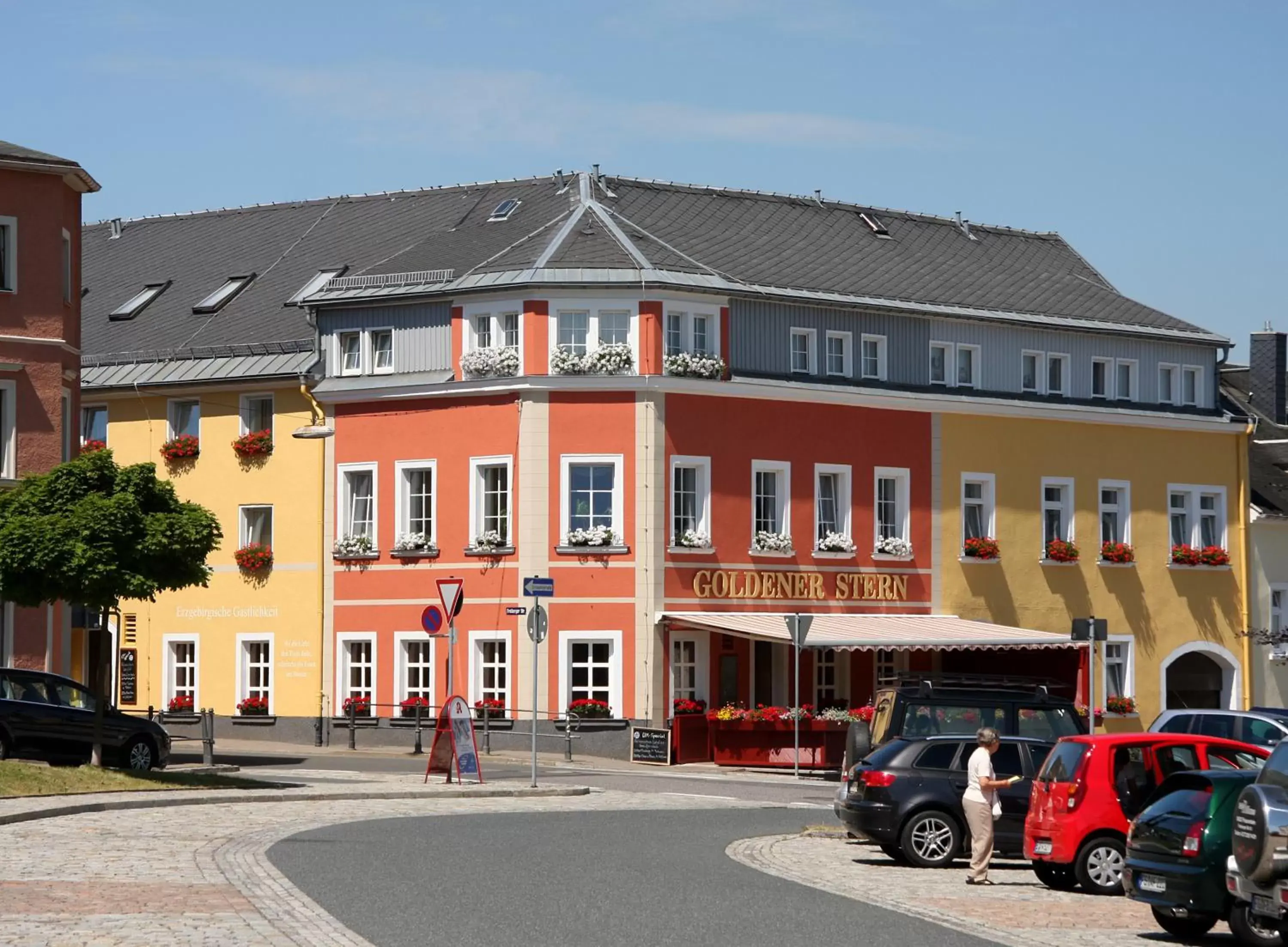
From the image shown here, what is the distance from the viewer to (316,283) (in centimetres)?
5269

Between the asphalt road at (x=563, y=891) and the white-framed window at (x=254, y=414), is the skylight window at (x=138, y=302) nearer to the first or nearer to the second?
the white-framed window at (x=254, y=414)

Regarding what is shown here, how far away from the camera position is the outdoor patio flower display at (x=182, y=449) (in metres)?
52.8

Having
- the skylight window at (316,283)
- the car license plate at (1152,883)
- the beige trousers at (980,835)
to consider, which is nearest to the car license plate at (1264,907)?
the car license plate at (1152,883)

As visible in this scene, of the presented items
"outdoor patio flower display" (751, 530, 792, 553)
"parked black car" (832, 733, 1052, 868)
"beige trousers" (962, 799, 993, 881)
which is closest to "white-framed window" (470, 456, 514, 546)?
"outdoor patio flower display" (751, 530, 792, 553)

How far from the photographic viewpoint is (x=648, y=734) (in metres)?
44.8

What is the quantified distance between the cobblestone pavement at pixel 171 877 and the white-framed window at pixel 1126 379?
28446 millimetres

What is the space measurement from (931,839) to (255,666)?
30.1m

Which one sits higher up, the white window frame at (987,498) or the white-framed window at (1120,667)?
the white window frame at (987,498)

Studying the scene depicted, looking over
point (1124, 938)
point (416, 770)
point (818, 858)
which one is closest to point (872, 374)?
point (416, 770)

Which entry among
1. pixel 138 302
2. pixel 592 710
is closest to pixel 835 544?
pixel 592 710

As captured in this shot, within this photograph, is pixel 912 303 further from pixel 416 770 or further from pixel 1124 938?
pixel 1124 938

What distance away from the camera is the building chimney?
221 feet

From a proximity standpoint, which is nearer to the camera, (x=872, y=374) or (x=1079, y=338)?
(x=872, y=374)

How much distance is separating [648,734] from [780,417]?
8365 mm
